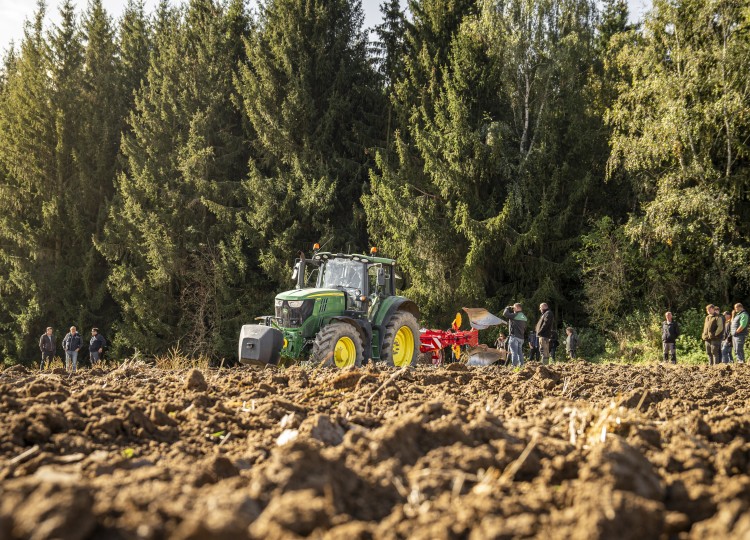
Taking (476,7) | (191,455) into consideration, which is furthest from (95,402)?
(476,7)

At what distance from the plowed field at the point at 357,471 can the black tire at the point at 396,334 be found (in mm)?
7213

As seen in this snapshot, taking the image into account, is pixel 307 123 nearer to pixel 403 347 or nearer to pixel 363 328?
pixel 403 347

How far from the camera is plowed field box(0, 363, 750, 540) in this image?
2.67 meters

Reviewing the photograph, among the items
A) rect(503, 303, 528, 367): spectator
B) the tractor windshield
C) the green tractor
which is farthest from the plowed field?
rect(503, 303, 528, 367): spectator

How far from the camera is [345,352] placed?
12336mm

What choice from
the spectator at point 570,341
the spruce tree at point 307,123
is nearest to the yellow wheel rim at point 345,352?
the spectator at point 570,341

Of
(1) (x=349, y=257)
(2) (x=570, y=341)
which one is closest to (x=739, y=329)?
(2) (x=570, y=341)

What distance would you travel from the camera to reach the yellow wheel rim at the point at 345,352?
12266mm

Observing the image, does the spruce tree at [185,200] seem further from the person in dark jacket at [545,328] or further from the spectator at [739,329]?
the spectator at [739,329]

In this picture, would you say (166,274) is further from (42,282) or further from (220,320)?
(42,282)

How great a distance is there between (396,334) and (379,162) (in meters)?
12.9

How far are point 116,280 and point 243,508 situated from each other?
87.9ft

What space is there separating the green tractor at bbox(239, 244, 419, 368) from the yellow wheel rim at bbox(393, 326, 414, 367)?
28 cm

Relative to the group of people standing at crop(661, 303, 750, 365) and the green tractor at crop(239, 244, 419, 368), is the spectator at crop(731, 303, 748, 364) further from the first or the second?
the green tractor at crop(239, 244, 419, 368)
